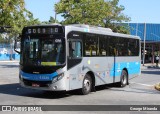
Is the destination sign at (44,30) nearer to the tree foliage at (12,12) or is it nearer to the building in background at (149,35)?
the tree foliage at (12,12)

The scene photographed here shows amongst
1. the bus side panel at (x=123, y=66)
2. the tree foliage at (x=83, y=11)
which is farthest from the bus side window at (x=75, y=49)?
the tree foliage at (x=83, y=11)

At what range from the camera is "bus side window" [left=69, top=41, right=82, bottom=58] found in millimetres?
14703

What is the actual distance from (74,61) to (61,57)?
0.76 metres

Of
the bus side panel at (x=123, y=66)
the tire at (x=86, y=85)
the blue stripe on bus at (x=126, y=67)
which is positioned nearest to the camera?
the tire at (x=86, y=85)

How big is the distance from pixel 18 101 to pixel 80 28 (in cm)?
436

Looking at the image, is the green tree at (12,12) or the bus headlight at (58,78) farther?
the green tree at (12,12)

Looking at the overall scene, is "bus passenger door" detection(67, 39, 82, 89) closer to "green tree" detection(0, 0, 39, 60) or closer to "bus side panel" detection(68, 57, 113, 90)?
"bus side panel" detection(68, 57, 113, 90)

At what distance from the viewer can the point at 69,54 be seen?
1457cm

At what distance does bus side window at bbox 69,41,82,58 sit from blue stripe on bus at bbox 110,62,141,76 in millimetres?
3758

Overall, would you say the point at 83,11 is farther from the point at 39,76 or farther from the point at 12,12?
the point at 39,76

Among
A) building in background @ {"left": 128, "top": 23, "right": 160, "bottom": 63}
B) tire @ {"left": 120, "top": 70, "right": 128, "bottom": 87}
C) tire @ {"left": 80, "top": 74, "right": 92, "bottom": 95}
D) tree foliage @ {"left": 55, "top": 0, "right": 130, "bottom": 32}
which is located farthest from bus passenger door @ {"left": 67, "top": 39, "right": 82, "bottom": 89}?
building in background @ {"left": 128, "top": 23, "right": 160, "bottom": 63}

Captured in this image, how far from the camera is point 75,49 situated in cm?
1508

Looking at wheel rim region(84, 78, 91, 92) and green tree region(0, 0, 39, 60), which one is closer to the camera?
wheel rim region(84, 78, 91, 92)

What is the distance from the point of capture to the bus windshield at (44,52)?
1437 centimetres
